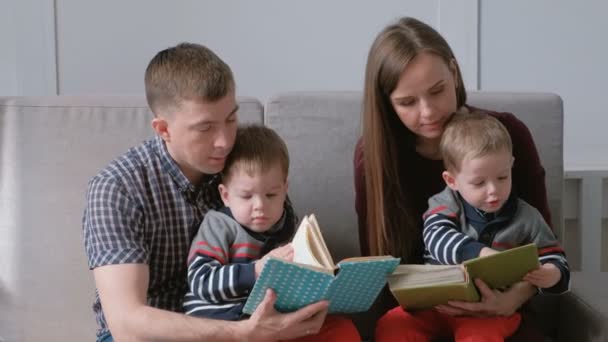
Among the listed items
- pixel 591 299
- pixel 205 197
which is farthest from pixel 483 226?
pixel 205 197

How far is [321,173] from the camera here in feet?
7.27

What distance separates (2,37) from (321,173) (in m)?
1.25

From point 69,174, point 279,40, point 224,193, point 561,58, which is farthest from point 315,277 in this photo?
point 561,58

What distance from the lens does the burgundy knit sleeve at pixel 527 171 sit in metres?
2.03

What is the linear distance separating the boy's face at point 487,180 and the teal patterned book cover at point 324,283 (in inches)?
11.7

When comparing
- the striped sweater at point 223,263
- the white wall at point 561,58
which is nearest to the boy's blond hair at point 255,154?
the striped sweater at point 223,263

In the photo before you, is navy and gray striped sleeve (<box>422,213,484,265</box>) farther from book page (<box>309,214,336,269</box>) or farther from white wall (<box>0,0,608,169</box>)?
white wall (<box>0,0,608,169</box>)

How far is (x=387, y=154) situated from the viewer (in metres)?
2.05

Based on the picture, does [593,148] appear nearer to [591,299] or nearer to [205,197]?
[591,299]

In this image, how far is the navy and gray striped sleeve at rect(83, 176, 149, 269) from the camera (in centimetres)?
171

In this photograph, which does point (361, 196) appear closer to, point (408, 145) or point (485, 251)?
point (408, 145)

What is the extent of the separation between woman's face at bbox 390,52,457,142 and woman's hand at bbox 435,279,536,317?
42 centimetres

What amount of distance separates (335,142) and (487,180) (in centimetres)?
53

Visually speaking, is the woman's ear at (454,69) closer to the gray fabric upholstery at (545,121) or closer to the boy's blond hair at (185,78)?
the gray fabric upholstery at (545,121)
